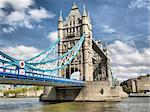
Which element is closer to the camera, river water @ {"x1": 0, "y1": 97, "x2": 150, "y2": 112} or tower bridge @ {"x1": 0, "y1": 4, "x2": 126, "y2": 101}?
river water @ {"x1": 0, "y1": 97, "x2": 150, "y2": 112}

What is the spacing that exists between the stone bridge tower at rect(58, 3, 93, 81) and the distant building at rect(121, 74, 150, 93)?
47598 millimetres

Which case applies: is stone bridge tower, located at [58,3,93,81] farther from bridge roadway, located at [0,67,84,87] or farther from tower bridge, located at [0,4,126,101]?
bridge roadway, located at [0,67,84,87]

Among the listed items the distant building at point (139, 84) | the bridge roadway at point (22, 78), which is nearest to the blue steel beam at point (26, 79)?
the bridge roadway at point (22, 78)

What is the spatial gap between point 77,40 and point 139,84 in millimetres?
53716

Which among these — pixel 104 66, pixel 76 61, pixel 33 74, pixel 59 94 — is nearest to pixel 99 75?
pixel 104 66

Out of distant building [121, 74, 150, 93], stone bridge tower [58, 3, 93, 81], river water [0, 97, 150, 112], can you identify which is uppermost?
stone bridge tower [58, 3, 93, 81]

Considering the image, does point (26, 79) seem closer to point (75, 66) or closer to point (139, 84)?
point (75, 66)

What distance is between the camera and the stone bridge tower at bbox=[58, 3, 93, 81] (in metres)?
61.4

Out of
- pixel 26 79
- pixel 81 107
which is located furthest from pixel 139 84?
pixel 26 79

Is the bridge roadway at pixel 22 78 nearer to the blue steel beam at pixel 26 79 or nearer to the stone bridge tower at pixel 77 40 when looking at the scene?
the blue steel beam at pixel 26 79

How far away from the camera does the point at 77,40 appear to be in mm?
63938

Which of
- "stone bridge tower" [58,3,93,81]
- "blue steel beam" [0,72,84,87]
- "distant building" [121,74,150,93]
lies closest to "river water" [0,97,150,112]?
"blue steel beam" [0,72,84,87]

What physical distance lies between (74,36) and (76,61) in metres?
6.72

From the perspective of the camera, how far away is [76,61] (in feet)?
208
